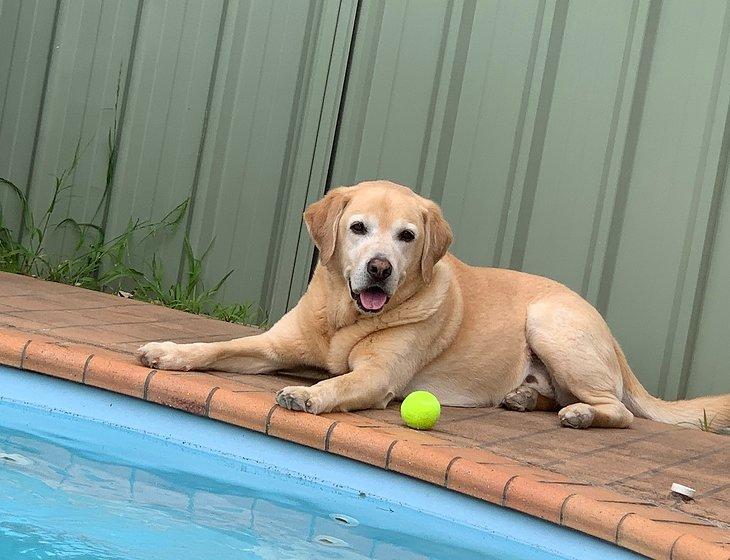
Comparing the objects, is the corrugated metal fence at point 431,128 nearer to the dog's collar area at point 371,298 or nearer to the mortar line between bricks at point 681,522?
the dog's collar area at point 371,298

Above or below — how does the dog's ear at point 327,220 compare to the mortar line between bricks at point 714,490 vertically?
above

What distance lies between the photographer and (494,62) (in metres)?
6.09

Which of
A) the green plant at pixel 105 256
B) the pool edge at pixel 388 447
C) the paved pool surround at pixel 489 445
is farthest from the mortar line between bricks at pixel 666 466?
the green plant at pixel 105 256

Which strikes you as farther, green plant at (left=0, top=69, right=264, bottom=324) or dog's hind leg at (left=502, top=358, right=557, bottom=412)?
green plant at (left=0, top=69, right=264, bottom=324)

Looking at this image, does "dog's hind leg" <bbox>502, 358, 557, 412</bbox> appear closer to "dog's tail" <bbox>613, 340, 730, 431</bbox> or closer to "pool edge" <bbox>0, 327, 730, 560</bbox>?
"dog's tail" <bbox>613, 340, 730, 431</bbox>

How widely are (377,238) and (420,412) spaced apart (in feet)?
2.36

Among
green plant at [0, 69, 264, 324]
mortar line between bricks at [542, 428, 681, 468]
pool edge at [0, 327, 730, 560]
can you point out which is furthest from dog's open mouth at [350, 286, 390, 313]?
green plant at [0, 69, 264, 324]

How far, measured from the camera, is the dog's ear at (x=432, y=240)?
4.57 m

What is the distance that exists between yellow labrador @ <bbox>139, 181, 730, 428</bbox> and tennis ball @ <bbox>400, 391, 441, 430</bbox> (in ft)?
0.70

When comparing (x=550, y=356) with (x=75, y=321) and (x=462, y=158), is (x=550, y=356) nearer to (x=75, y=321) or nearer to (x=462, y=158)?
(x=462, y=158)

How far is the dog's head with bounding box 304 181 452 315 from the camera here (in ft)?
14.3

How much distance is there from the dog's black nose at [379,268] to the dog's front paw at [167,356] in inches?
28.9

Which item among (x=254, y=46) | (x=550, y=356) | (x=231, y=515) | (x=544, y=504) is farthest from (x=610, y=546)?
(x=254, y=46)

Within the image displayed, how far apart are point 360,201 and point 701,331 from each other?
215cm
